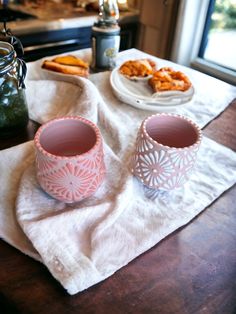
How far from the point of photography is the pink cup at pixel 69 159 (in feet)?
1.46

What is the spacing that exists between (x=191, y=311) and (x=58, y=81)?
24.0 inches

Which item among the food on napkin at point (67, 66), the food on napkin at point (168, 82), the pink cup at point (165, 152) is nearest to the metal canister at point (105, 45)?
the food on napkin at point (67, 66)

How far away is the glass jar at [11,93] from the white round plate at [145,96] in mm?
241

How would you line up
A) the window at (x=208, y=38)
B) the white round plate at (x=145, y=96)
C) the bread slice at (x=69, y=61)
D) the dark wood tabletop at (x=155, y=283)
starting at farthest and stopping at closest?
the window at (x=208, y=38) → the bread slice at (x=69, y=61) → the white round plate at (x=145, y=96) → the dark wood tabletop at (x=155, y=283)

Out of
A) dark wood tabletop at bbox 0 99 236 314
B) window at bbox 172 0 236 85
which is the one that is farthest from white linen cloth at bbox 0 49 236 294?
window at bbox 172 0 236 85

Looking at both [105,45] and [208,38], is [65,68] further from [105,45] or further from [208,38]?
[208,38]

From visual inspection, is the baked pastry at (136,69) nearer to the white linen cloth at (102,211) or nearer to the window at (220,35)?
the white linen cloth at (102,211)

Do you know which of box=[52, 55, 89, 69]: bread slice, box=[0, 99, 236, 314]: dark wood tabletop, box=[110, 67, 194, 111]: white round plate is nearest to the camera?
box=[0, 99, 236, 314]: dark wood tabletop

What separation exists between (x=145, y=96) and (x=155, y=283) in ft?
1.56

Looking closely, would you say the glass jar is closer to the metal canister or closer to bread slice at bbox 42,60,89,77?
bread slice at bbox 42,60,89,77

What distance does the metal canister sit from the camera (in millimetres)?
860

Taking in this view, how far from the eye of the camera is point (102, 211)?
1.59 feet

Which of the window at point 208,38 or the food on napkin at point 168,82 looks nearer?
the food on napkin at point 168,82

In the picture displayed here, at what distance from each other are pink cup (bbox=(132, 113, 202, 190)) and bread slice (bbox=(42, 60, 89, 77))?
0.37 m
